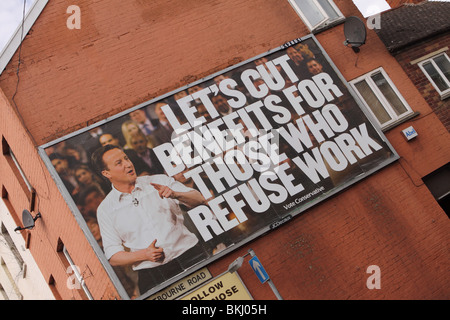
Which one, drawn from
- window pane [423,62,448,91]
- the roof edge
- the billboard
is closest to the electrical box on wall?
the billboard

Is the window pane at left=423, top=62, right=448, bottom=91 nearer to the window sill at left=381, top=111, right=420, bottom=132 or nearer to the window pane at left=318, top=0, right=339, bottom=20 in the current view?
the window sill at left=381, top=111, right=420, bottom=132

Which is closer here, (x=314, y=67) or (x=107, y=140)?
(x=107, y=140)

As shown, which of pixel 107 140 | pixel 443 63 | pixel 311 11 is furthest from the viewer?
pixel 443 63

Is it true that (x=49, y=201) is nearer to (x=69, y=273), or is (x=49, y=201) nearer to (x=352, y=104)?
(x=69, y=273)

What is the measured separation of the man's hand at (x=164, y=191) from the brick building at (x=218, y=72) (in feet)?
5.67

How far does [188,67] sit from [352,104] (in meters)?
4.28

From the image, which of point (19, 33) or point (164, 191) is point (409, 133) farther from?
point (19, 33)

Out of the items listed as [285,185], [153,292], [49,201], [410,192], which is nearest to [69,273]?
[49,201]

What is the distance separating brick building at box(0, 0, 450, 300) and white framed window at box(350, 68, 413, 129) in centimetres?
3

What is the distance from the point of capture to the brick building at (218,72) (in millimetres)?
10445

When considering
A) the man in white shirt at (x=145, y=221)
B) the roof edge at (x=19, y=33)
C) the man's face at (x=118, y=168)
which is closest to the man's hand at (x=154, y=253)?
the man in white shirt at (x=145, y=221)

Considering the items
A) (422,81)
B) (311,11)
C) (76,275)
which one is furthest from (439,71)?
(76,275)

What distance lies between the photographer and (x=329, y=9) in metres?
12.6

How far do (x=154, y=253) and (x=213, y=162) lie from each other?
2.47 meters
